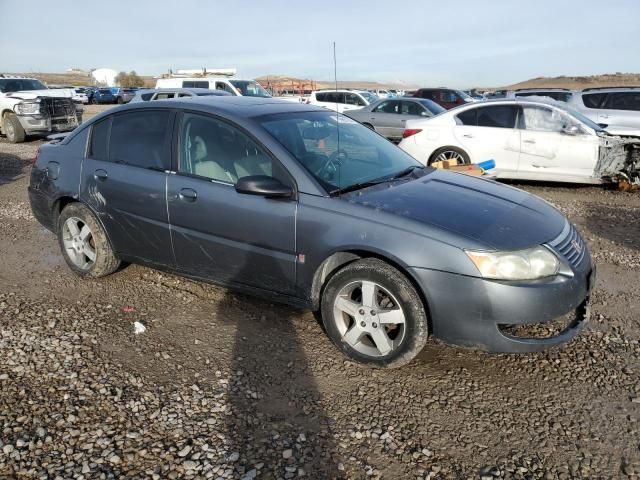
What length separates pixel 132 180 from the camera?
4.11 m

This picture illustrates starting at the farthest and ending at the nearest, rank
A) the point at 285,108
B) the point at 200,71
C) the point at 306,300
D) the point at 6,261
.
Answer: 1. the point at 200,71
2. the point at 6,261
3. the point at 285,108
4. the point at 306,300

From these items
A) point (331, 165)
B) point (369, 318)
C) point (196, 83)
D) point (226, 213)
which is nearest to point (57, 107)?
point (196, 83)

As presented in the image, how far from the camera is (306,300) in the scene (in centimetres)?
347

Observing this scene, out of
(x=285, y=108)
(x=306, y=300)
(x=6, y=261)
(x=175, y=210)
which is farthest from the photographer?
(x=6, y=261)

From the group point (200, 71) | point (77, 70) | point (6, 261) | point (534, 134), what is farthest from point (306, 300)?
point (77, 70)

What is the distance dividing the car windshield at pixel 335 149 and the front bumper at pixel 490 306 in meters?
0.97

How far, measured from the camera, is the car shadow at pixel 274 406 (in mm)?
2443

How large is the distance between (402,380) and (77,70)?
155 metres

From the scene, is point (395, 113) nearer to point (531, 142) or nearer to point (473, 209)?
point (531, 142)

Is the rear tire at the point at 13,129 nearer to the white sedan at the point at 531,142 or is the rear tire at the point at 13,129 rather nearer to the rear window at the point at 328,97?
the rear window at the point at 328,97

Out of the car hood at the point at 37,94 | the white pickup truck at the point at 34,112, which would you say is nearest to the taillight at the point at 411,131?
the white pickup truck at the point at 34,112

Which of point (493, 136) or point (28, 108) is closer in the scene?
point (493, 136)

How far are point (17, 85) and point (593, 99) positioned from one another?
16936mm

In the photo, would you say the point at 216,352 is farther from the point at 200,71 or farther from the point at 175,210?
the point at 200,71
